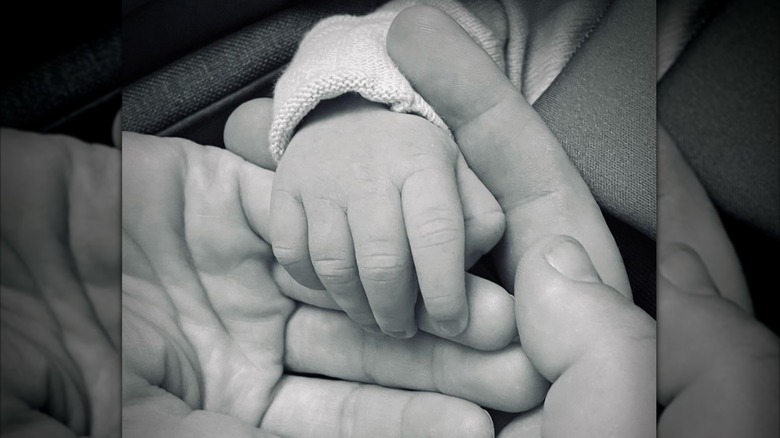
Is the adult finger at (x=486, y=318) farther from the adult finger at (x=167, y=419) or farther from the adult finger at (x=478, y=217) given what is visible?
the adult finger at (x=167, y=419)

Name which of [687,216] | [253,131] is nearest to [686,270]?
[687,216]

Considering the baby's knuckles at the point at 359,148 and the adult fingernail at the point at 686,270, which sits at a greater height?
the baby's knuckles at the point at 359,148

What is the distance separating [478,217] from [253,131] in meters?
0.23

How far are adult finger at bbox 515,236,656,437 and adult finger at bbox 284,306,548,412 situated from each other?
2 cm

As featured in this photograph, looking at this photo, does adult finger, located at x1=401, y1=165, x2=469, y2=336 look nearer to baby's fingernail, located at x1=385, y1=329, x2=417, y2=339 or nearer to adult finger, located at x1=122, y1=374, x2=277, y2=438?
baby's fingernail, located at x1=385, y1=329, x2=417, y2=339

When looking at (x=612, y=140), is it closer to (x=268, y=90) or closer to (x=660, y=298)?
(x=660, y=298)

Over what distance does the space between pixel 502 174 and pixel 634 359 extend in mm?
194

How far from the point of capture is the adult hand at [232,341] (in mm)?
658

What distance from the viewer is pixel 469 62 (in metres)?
0.65

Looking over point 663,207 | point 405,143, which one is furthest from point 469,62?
point 663,207

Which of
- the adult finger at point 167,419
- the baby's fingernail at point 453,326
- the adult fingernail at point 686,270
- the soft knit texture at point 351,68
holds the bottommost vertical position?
the adult finger at point 167,419

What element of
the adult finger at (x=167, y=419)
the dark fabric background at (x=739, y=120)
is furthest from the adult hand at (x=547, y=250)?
the adult finger at (x=167, y=419)

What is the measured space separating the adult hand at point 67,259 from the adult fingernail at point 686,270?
1.82 ft

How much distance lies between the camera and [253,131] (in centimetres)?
69
